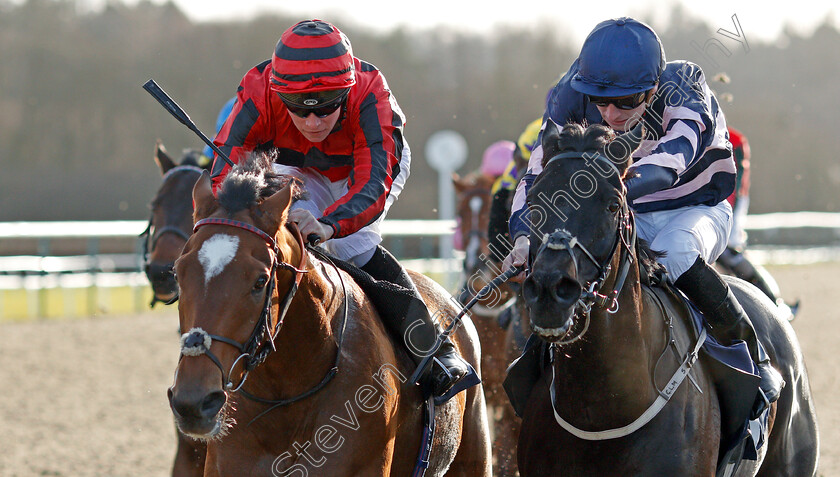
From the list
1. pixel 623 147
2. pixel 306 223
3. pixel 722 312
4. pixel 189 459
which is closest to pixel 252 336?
pixel 306 223

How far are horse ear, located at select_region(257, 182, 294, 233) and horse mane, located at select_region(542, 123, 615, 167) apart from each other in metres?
0.92

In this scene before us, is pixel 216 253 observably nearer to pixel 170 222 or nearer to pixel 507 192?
pixel 170 222

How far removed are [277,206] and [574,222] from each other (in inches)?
35.9

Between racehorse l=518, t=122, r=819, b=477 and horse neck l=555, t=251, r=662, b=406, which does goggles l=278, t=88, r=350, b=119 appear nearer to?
racehorse l=518, t=122, r=819, b=477

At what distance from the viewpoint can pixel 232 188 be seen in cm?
297

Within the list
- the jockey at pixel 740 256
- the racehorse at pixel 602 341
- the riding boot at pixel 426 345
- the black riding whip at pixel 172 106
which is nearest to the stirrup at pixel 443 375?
the riding boot at pixel 426 345

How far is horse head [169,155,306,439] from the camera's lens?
269cm

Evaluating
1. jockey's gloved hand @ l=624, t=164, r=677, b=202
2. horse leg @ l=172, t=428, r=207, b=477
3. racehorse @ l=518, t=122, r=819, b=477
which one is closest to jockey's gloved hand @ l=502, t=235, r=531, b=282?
racehorse @ l=518, t=122, r=819, b=477

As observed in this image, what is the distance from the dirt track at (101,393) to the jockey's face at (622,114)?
446cm

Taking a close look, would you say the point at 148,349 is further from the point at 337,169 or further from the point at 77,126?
the point at 77,126

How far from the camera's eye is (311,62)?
3643mm

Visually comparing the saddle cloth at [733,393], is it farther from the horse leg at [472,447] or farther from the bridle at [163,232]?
the bridle at [163,232]

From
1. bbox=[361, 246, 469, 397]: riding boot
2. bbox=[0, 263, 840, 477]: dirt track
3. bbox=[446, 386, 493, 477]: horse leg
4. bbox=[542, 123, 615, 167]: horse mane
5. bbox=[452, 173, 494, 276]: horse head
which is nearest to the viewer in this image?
bbox=[542, 123, 615, 167]: horse mane

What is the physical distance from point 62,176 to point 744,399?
104 ft
